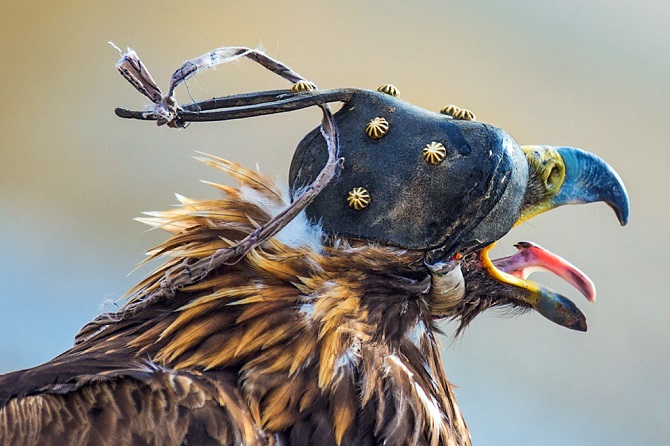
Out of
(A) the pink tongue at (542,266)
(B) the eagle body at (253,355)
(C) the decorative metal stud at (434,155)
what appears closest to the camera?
(B) the eagle body at (253,355)

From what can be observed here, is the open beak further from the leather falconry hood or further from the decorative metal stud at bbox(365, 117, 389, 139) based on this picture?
the decorative metal stud at bbox(365, 117, 389, 139)

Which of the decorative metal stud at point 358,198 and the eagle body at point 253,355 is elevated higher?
the decorative metal stud at point 358,198

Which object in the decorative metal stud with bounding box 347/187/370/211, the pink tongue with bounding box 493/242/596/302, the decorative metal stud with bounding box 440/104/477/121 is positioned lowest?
the pink tongue with bounding box 493/242/596/302

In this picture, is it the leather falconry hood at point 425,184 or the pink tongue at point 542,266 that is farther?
the pink tongue at point 542,266

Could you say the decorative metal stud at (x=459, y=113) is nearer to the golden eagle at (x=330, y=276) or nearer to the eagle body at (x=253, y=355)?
the golden eagle at (x=330, y=276)

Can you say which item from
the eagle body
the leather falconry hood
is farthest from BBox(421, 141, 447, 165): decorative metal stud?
the eagle body

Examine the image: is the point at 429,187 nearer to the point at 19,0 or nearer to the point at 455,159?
the point at 455,159

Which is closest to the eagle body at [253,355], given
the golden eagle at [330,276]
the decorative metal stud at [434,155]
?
the golden eagle at [330,276]

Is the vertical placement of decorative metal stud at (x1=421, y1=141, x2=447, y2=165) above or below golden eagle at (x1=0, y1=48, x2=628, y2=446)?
above
